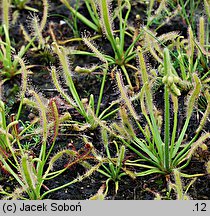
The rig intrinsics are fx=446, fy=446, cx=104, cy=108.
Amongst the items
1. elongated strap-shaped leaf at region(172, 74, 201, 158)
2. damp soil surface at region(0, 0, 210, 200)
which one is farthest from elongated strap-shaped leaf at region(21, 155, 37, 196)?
elongated strap-shaped leaf at region(172, 74, 201, 158)

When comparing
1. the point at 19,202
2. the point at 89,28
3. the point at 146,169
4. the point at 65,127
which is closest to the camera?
the point at 19,202

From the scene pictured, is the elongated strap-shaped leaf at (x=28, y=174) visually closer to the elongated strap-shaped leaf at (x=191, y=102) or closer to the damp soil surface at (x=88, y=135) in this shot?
the damp soil surface at (x=88, y=135)

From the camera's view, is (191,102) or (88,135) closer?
(191,102)

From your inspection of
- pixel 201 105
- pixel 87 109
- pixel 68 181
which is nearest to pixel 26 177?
pixel 68 181

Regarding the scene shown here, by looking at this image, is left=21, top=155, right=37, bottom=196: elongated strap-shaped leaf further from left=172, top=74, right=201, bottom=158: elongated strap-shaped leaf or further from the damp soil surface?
left=172, top=74, right=201, bottom=158: elongated strap-shaped leaf

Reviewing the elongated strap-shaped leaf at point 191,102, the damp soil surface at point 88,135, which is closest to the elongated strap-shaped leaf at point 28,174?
the damp soil surface at point 88,135

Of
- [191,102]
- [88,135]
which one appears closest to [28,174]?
[88,135]

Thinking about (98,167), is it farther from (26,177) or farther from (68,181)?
(26,177)

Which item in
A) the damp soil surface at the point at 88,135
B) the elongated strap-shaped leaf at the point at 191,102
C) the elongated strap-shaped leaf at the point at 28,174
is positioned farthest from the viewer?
the damp soil surface at the point at 88,135

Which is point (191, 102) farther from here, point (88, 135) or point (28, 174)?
point (28, 174)
